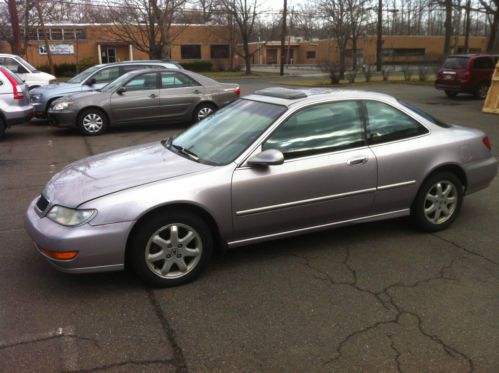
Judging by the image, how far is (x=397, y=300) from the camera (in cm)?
354

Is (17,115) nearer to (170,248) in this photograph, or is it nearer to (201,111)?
(201,111)

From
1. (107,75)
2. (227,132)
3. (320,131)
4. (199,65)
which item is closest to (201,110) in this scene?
(107,75)

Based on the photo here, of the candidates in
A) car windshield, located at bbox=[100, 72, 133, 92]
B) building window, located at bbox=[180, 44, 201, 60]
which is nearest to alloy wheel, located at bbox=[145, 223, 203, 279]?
car windshield, located at bbox=[100, 72, 133, 92]

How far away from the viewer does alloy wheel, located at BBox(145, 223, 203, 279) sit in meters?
3.64

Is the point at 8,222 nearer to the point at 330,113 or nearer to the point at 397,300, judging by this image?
the point at 330,113

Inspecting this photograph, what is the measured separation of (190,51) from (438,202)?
53935 mm

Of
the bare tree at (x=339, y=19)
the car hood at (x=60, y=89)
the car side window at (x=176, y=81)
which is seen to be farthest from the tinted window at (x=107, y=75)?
the bare tree at (x=339, y=19)

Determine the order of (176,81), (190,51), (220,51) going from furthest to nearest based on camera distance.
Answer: (220,51) → (190,51) → (176,81)

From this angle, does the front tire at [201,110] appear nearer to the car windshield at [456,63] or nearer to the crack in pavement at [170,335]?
the crack in pavement at [170,335]

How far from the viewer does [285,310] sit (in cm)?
342

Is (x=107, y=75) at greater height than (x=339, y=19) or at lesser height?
lesser

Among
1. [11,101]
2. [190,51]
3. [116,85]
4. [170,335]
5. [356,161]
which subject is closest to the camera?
[170,335]

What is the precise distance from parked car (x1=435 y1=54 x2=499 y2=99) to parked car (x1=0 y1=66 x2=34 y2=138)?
15.3 m

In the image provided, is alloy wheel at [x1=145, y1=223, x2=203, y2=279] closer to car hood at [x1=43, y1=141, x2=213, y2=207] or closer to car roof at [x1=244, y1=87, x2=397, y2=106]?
car hood at [x1=43, y1=141, x2=213, y2=207]
